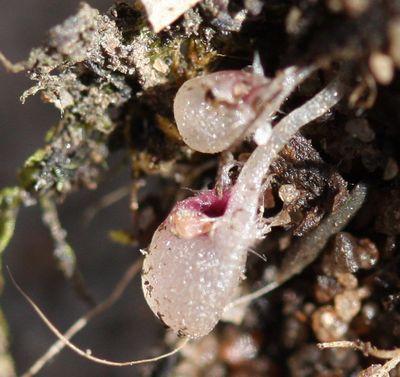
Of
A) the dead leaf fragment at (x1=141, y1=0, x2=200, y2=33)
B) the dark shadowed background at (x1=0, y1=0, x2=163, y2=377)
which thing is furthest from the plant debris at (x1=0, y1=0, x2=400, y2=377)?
the dark shadowed background at (x1=0, y1=0, x2=163, y2=377)

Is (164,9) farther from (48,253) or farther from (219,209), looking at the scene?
(48,253)

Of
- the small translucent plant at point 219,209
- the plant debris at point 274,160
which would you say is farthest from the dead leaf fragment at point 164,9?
the small translucent plant at point 219,209

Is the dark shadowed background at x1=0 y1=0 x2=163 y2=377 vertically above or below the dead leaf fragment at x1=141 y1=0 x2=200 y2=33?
below

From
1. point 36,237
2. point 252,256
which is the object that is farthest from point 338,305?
point 36,237

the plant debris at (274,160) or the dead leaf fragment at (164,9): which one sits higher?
the dead leaf fragment at (164,9)

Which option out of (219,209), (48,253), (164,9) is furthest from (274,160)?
(48,253)

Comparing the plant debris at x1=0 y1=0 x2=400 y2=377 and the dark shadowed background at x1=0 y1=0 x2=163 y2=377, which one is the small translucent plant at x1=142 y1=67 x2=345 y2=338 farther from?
the dark shadowed background at x1=0 y1=0 x2=163 y2=377

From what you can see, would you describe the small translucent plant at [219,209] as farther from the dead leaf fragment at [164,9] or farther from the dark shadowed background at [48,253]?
the dark shadowed background at [48,253]

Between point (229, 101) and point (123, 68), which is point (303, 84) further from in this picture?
point (123, 68)
